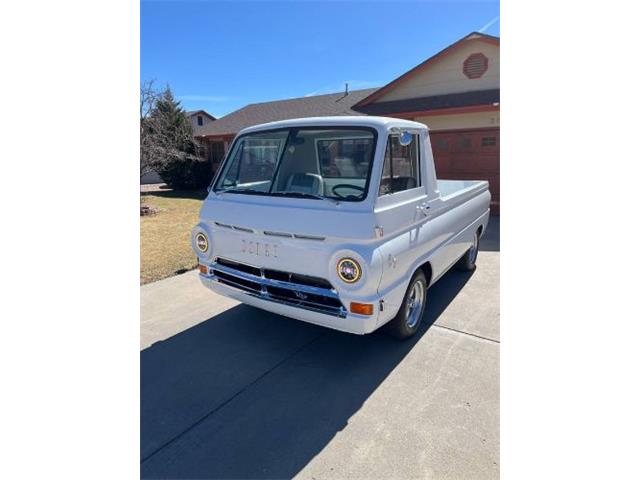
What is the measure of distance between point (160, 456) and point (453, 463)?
1.77m

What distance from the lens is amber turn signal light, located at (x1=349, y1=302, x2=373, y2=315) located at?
2801 millimetres

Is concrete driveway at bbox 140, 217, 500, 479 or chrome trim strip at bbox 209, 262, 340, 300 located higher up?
chrome trim strip at bbox 209, 262, 340, 300

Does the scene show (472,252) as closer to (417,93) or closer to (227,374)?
(227,374)

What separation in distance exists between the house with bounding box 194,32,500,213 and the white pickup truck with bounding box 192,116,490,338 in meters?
7.12

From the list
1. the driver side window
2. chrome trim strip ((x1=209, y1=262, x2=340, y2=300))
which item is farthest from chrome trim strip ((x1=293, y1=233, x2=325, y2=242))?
the driver side window

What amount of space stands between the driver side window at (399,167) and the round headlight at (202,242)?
1.67m

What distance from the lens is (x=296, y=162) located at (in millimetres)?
3869

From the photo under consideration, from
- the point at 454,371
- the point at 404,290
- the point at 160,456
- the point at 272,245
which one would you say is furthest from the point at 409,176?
the point at 160,456

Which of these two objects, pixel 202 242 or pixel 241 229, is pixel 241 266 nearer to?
pixel 241 229

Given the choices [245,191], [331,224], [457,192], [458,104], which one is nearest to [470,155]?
[458,104]

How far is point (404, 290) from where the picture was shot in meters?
3.22

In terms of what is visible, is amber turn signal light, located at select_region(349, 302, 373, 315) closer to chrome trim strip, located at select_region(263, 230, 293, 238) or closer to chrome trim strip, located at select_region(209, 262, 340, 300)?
chrome trim strip, located at select_region(209, 262, 340, 300)

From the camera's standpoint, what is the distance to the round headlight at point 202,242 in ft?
11.9

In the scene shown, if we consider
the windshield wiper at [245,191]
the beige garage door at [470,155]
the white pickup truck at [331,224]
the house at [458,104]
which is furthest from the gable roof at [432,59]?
the windshield wiper at [245,191]
